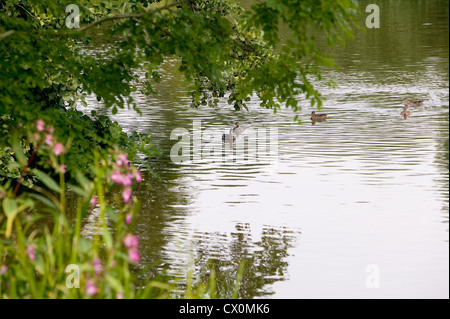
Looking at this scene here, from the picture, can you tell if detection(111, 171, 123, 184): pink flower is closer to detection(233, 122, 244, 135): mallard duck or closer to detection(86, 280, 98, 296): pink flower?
detection(86, 280, 98, 296): pink flower

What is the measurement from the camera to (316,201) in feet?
62.0

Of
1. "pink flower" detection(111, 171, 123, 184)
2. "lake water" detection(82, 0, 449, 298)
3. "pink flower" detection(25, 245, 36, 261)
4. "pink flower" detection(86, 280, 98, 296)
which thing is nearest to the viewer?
"pink flower" detection(86, 280, 98, 296)

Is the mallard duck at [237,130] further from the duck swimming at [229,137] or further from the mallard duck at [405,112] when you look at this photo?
the mallard duck at [405,112]

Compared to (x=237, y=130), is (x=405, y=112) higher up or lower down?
higher up

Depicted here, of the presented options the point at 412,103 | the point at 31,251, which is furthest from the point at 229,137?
the point at 31,251

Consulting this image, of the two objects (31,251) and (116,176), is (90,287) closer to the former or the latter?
(31,251)

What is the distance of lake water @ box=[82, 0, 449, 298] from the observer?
14.4 meters

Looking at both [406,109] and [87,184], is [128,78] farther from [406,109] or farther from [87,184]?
[406,109]

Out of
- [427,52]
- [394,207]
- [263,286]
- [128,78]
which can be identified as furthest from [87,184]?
[427,52]

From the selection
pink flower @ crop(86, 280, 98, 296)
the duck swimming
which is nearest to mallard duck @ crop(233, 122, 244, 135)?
the duck swimming

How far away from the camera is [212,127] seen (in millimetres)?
27203

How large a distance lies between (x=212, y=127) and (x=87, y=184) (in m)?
20.4

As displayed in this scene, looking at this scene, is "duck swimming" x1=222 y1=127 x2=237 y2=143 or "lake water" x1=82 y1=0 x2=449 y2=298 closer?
"lake water" x1=82 y1=0 x2=449 y2=298

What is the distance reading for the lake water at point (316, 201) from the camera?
14.4m
